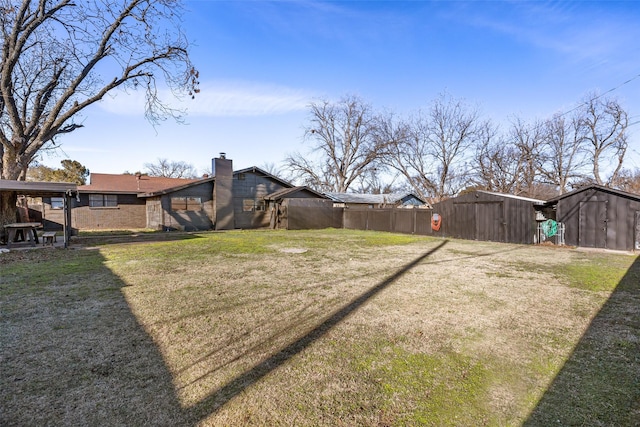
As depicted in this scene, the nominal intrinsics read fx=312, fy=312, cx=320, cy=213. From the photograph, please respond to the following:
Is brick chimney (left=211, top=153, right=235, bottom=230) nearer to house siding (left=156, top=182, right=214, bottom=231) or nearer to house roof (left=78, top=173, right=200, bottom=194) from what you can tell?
house siding (left=156, top=182, right=214, bottom=231)

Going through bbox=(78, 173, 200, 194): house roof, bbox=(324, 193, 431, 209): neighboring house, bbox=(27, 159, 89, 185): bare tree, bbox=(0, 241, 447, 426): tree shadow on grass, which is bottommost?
bbox=(0, 241, 447, 426): tree shadow on grass

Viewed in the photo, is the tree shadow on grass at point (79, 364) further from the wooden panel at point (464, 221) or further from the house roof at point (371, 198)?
the house roof at point (371, 198)

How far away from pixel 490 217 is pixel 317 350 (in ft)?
44.2

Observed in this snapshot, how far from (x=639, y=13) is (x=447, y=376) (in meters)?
12.8

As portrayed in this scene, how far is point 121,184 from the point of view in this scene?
21828 mm

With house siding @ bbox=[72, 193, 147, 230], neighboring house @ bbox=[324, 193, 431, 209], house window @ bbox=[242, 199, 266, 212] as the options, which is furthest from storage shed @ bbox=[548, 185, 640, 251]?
house siding @ bbox=[72, 193, 147, 230]

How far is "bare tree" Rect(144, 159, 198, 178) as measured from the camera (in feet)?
174

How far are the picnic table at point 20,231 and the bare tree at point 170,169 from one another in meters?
45.1

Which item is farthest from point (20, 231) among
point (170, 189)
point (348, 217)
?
point (348, 217)

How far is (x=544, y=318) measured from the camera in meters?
3.93

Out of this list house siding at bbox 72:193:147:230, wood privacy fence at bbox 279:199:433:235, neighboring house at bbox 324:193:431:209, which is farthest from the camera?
neighboring house at bbox 324:193:431:209

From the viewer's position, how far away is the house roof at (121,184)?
20.0 meters

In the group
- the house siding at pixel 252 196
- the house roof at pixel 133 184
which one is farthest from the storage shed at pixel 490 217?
the house roof at pixel 133 184

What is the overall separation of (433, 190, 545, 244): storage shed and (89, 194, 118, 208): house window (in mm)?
20007
